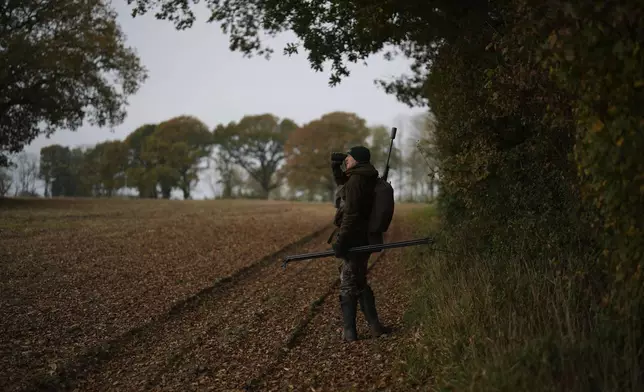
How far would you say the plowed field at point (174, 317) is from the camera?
17.8ft

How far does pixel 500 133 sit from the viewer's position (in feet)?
25.2

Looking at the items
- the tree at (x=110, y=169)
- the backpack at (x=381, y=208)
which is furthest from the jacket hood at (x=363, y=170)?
the tree at (x=110, y=169)

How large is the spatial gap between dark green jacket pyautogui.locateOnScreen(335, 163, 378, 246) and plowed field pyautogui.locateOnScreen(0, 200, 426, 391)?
1.41 m

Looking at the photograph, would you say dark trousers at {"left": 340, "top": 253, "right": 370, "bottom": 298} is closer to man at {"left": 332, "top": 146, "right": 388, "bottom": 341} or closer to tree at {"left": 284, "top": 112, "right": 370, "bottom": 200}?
man at {"left": 332, "top": 146, "right": 388, "bottom": 341}

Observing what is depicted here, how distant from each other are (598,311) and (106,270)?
9.31 meters

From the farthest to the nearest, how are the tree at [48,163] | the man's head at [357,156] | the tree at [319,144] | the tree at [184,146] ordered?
the tree at [48,163]
the tree at [184,146]
the tree at [319,144]
the man's head at [357,156]

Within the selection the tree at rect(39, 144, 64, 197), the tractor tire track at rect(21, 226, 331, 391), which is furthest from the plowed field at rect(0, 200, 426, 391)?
the tree at rect(39, 144, 64, 197)

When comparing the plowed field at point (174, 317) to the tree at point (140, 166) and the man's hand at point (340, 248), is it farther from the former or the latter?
the tree at point (140, 166)

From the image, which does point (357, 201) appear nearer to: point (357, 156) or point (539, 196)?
point (357, 156)

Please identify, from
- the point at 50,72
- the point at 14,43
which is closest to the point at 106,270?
the point at 14,43

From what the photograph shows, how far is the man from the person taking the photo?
592 centimetres

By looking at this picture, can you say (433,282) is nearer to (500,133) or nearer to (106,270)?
(500,133)

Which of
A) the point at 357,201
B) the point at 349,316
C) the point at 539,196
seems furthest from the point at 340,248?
the point at 539,196

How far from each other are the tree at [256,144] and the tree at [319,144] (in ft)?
34.9
